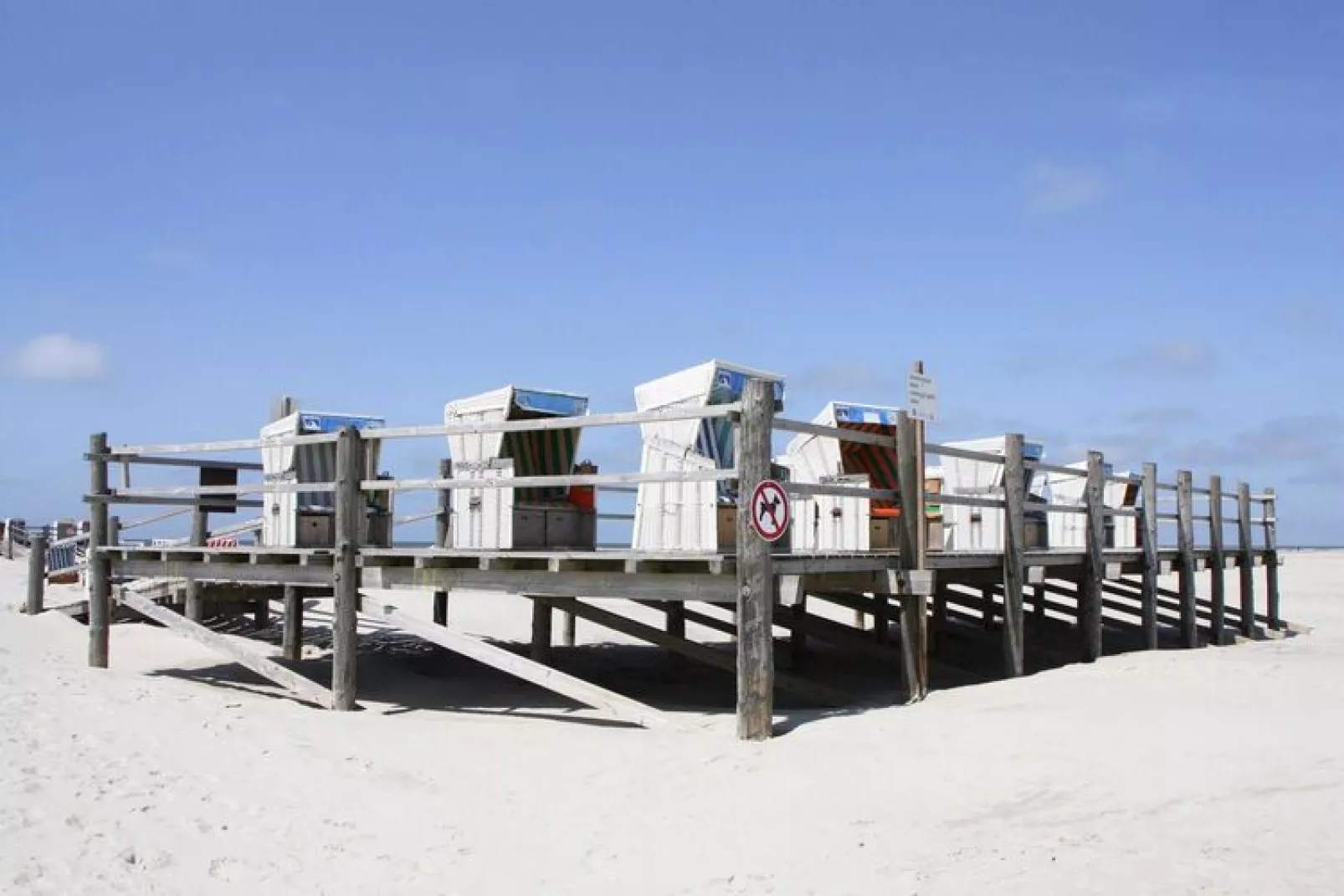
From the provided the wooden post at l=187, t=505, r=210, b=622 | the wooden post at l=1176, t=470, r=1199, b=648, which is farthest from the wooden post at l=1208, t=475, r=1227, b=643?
the wooden post at l=187, t=505, r=210, b=622

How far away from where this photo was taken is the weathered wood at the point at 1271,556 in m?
19.0

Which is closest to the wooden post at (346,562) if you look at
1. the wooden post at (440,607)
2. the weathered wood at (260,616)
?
the wooden post at (440,607)

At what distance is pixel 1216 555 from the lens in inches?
679

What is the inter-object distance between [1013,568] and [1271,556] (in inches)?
381

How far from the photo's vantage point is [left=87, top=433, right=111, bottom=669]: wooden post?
13.3m

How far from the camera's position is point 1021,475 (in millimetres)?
11977

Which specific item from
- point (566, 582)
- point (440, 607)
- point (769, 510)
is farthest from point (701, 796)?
point (440, 607)

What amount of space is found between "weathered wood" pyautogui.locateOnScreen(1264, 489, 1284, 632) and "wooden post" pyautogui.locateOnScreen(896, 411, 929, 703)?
11.3 m

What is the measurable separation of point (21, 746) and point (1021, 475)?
9.03 meters

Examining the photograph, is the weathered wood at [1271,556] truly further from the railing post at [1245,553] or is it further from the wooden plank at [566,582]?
the wooden plank at [566,582]

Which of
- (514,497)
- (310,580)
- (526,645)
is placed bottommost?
(526,645)

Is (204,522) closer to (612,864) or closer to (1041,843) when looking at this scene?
(612,864)

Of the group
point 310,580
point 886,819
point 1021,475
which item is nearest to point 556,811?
point 886,819

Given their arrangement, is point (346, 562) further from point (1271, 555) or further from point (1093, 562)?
point (1271, 555)
